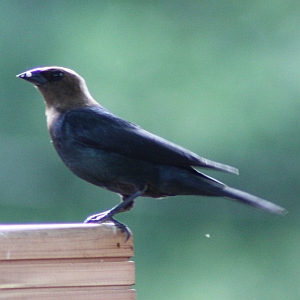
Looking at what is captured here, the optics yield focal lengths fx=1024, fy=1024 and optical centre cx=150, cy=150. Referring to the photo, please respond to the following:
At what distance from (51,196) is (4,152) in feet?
1.92

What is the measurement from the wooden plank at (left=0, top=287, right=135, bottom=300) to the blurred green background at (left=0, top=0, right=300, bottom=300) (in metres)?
5.70

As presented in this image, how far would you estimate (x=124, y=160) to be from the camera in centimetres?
387

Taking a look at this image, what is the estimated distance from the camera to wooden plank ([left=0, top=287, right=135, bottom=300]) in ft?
9.69

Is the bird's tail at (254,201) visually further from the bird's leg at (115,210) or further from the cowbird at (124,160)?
the bird's leg at (115,210)

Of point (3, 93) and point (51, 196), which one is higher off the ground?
point (3, 93)

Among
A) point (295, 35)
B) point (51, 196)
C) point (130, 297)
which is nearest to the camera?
point (130, 297)

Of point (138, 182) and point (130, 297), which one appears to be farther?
point (138, 182)

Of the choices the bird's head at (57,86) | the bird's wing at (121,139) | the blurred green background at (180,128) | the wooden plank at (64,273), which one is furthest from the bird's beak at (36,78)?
the blurred green background at (180,128)

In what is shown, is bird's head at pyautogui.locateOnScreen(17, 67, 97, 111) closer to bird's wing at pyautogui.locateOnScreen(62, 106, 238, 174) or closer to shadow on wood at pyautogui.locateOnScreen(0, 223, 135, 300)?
bird's wing at pyautogui.locateOnScreen(62, 106, 238, 174)

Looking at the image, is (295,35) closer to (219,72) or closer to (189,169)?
(219,72)

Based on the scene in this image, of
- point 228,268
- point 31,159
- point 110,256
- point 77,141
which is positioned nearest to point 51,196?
point 31,159

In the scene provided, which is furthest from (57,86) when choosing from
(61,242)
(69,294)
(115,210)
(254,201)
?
(69,294)

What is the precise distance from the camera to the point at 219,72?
9625 mm

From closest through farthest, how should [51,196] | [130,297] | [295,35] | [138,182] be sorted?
1. [130,297]
2. [138,182]
3. [51,196]
4. [295,35]
